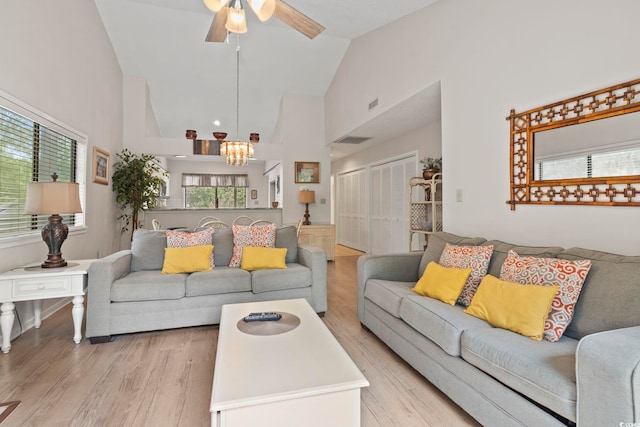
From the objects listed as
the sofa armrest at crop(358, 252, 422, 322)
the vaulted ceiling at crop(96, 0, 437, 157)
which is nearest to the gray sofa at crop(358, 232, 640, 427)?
the sofa armrest at crop(358, 252, 422, 322)

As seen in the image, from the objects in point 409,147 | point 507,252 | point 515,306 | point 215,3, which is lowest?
point 515,306

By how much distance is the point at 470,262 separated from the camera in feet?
7.63

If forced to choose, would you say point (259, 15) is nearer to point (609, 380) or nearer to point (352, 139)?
point (609, 380)

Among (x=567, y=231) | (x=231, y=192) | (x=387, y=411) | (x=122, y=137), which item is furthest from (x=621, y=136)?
(x=231, y=192)

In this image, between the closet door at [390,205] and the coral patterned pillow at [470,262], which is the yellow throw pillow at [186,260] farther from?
the closet door at [390,205]

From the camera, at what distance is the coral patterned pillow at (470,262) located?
2.23m

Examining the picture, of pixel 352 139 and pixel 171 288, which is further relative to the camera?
pixel 352 139

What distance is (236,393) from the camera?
1.28 m

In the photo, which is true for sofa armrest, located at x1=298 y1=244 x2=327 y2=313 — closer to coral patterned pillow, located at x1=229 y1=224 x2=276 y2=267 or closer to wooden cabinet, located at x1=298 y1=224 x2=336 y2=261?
coral patterned pillow, located at x1=229 y1=224 x2=276 y2=267

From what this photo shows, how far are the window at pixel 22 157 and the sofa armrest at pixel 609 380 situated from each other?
3711mm

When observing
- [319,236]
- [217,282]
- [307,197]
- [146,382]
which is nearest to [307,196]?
[307,197]

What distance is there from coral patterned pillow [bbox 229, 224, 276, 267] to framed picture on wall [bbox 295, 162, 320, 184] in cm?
312

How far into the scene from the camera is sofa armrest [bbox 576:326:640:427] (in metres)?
1.04

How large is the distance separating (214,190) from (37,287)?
25.5ft
